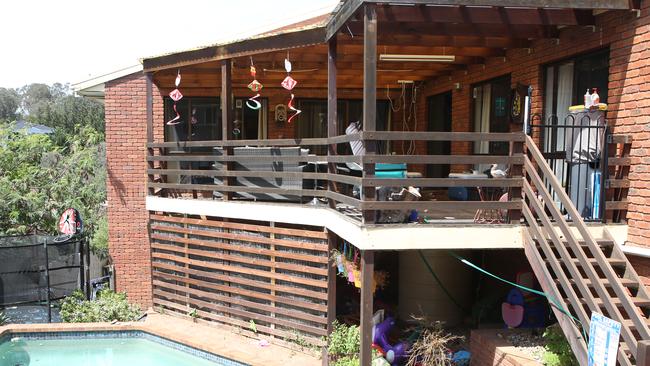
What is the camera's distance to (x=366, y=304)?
5711mm

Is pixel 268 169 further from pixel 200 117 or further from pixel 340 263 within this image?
pixel 200 117

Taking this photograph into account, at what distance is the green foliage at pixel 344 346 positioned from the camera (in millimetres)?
6623

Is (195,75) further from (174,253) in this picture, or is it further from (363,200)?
(363,200)

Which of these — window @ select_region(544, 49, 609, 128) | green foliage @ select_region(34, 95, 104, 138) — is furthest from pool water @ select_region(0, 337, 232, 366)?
green foliage @ select_region(34, 95, 104, 138)

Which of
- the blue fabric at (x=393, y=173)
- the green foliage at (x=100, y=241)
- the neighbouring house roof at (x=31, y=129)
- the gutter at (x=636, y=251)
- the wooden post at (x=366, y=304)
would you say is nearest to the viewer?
the gutter at (x=636, y=251)

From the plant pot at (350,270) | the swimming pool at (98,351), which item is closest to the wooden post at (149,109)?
the swimming pool at (98,351)

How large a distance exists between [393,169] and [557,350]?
271cm

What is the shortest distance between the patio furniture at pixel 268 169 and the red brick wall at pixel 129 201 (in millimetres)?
2472

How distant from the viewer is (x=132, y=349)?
8656 millimetres

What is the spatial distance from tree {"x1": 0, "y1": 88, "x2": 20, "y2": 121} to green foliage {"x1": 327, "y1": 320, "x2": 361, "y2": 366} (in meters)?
73.4

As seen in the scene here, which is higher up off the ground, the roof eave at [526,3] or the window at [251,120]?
the roof eave at [526,3]

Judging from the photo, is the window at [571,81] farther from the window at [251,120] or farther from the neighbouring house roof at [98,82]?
the neighbouring house roof at [98,82]

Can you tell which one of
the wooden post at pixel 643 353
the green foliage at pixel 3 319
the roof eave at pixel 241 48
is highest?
the roof eave at pixel 241 48

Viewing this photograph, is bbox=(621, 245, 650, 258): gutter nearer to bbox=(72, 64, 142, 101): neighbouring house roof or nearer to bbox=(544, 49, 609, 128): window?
bbox=(544, 49, 609, 128): window
